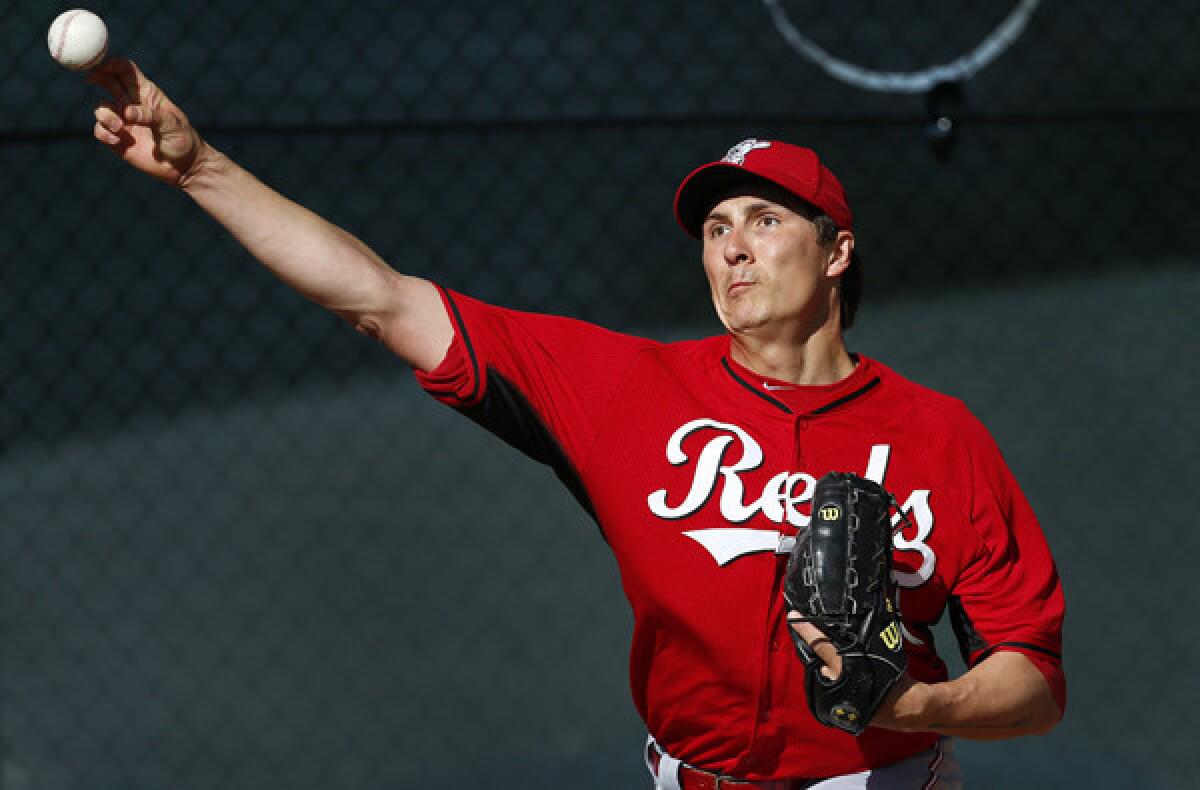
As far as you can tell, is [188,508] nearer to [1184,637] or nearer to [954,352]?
[954,352]

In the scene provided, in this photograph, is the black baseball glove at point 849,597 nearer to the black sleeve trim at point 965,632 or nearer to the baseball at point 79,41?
the black sleeve trim at point 965,632

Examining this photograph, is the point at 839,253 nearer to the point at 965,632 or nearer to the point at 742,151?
the point at 742,151

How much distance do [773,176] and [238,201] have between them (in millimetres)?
812

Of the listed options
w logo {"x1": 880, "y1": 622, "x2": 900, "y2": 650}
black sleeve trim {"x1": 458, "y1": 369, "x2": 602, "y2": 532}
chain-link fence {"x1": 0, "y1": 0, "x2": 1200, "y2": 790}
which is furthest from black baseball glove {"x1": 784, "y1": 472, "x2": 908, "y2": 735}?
chain-link fence {"x1": 0, "y1": 0, "x2": 1200, "y2": 790}

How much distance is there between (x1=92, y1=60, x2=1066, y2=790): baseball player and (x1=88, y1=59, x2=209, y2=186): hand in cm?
21

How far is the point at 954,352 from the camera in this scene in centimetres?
529

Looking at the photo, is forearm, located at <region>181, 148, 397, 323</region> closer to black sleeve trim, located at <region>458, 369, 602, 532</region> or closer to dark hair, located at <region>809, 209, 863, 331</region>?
black sleeve trim, located at <region>458, 369, 602, 532</region>

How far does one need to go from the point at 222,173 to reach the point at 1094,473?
3.97 meters

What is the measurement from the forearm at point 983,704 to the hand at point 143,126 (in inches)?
48.8

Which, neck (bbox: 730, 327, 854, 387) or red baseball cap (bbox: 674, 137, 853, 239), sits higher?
red baseball cap (bbox: 674, 137, 853, 239)

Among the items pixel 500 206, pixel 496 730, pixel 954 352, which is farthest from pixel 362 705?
pixel 954 352

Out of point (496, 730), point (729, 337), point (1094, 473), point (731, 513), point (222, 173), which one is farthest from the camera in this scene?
point (1094, 473)

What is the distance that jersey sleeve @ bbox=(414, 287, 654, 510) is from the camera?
6.82 feet

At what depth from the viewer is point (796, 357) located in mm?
2240
